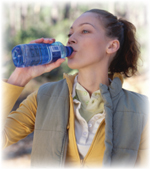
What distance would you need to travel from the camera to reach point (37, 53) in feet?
4.77

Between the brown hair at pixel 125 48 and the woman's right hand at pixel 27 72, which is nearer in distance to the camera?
the woman's right hand at pixel 27 72

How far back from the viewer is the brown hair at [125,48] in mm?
1875

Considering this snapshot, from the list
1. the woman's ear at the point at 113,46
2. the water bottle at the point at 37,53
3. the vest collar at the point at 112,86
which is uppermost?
the woman's ear at the point at 113,46

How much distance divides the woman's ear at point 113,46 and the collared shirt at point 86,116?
388 mm

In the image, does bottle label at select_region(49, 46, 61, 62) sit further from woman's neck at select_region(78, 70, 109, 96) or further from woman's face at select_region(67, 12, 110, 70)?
woman's neck at select_region(78, 70, 109, 96)

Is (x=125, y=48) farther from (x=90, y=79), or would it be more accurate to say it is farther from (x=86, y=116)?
(x=86, y=116)

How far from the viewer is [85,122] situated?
5.06 feet

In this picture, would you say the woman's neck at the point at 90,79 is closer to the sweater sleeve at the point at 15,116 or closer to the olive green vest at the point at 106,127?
the olive green vest at the point at 106,127

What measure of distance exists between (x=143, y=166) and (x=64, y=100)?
0.85m

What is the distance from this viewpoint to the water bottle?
137 centimetres

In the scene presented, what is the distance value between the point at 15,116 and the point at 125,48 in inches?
49.5

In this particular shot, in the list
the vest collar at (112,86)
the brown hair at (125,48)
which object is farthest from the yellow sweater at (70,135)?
the brown hair at (125,48)

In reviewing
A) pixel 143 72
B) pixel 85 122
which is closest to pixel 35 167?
pixel 85 122

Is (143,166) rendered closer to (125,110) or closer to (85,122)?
(125,110)
